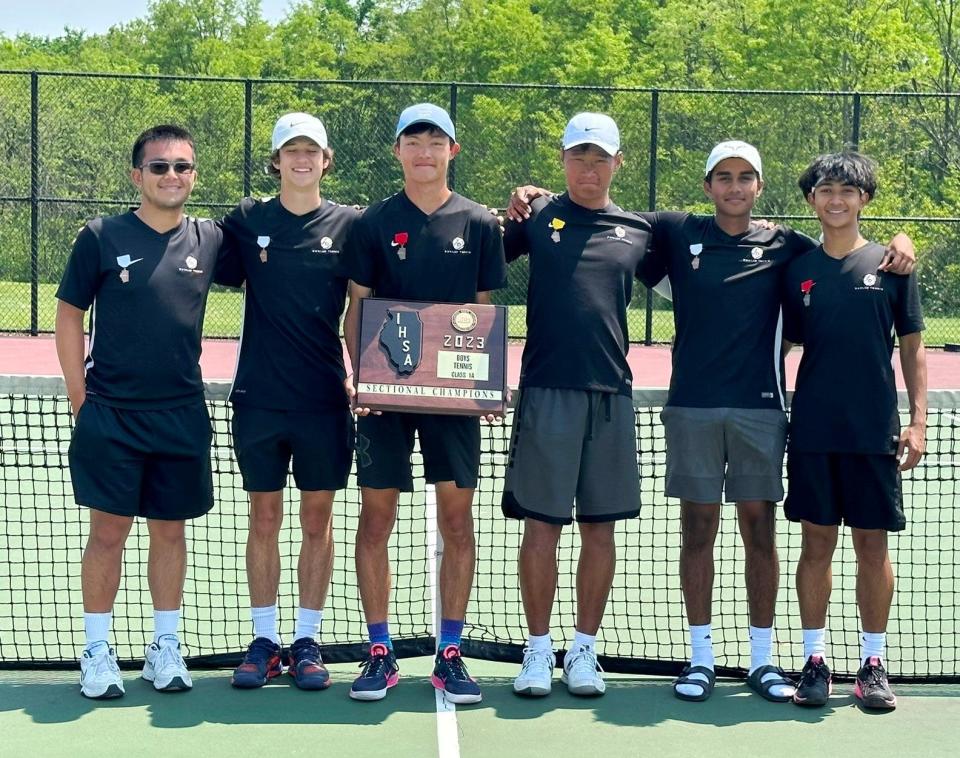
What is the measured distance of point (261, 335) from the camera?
4988 millimetres

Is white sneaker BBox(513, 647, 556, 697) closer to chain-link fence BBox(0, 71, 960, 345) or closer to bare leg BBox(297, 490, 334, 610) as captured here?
bare leg BBox(297, 490, 334, 610)

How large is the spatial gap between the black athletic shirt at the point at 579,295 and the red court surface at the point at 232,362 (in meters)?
9.16

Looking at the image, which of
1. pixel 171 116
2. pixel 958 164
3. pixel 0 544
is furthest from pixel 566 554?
pixel 958 164

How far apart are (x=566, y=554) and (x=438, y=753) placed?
2688 mm

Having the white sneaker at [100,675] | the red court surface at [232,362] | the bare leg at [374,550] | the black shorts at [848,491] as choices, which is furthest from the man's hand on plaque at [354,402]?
the red court surface at [232,362]

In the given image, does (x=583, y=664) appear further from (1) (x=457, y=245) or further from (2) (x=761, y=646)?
(1) (x=457, y=245)

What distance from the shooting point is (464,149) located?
20.1 m

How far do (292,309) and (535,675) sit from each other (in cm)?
158

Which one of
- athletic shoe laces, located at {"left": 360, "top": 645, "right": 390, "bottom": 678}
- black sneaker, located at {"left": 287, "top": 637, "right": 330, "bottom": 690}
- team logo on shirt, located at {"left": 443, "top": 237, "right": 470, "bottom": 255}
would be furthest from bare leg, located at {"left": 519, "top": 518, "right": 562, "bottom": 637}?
team logo on shirt, located at {"left": 443, "top": 237, "right": 470, "bottom": 255}

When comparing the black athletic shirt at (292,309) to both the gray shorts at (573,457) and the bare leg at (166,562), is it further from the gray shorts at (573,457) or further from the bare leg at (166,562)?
the gray shorts at (573,457)

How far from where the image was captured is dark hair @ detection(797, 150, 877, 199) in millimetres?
4973

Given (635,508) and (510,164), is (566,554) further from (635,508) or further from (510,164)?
(510,164)

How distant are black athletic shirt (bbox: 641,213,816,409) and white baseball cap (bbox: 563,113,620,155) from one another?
42 cm

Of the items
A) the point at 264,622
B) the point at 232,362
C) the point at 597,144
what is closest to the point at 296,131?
the point at 597,144
